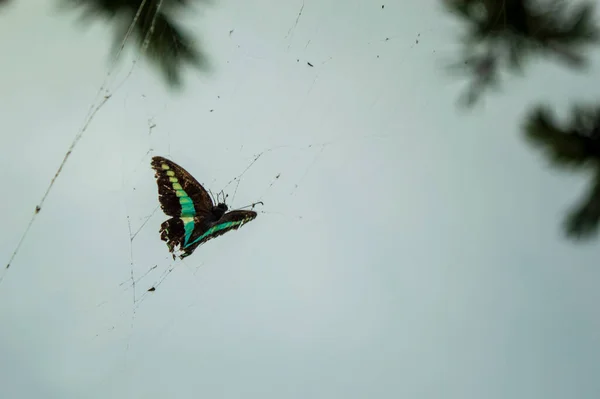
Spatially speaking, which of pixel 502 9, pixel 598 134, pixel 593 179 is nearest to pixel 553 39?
pixel 502 9

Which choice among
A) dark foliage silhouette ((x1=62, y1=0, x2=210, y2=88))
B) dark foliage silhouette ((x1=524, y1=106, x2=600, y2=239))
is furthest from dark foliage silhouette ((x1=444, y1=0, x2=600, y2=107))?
dark foliage silhouette ((x1=62, y1=0, x2=210, y2=88))

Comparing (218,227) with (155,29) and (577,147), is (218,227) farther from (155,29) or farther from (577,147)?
(577,147)

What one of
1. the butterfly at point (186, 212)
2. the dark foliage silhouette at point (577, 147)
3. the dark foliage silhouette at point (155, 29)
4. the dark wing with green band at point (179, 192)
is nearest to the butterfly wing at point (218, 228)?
the butterfly at point (186, 212)

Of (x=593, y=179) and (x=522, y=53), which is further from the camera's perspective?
(x=522, y=53)

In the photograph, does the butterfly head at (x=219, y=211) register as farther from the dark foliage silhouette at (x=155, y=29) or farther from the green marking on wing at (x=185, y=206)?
the dark foliage silhouette at (x=155, y=29)

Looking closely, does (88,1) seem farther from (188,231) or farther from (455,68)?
(455,68)

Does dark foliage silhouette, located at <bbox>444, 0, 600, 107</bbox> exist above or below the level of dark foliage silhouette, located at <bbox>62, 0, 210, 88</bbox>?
above

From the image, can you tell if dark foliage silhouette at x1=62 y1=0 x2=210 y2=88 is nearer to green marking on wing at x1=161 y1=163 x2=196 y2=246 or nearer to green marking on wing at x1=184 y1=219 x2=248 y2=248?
A: green marking on wing at x1=161 y1=163 x2=196 y2=246

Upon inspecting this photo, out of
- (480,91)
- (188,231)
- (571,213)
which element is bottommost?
(188,231)
